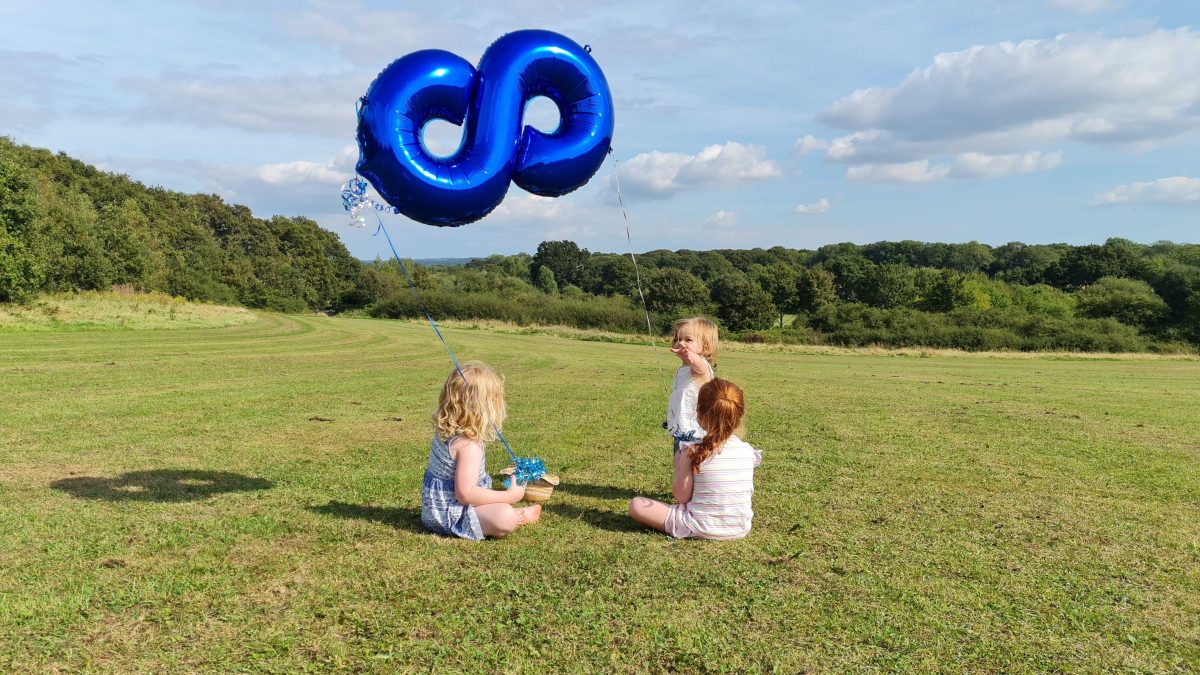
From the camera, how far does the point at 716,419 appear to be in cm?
510

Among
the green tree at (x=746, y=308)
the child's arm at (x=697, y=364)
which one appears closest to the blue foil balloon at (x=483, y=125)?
the child's arm at (x=697, y=364)

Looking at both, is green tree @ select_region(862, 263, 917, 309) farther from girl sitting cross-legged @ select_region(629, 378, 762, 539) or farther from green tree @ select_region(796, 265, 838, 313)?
girl sitting cross-legged @ select_region(629, 378, 762, 539)

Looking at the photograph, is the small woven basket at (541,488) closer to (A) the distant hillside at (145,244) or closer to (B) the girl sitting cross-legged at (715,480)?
(B) the girl sitting cross-legged at (715,480)

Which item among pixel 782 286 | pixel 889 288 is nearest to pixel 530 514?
pixel 782 286

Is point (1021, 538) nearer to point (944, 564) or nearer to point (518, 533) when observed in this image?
Answer: point (944, 564)

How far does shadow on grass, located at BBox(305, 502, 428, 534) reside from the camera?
5301 millimetres

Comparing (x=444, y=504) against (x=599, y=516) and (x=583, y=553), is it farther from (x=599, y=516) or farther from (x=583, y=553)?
(x=599, y=516)

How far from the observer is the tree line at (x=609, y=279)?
4047 cm

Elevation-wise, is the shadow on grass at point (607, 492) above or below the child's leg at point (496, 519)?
below

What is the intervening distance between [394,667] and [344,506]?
269 centimetres

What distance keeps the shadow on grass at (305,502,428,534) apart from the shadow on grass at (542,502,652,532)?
102 centimetres

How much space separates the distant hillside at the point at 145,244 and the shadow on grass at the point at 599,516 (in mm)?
29618

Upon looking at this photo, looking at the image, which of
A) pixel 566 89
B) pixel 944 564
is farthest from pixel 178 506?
pixel 944 564

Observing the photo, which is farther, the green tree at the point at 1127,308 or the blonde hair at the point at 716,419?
the green tree at the point at 1127,308
